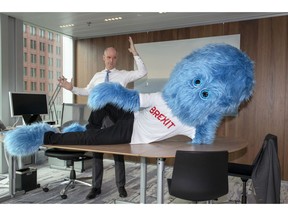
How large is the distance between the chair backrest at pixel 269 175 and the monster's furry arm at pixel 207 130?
409 millimetres

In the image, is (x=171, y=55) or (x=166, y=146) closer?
(x=166, y=146)

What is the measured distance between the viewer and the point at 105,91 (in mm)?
2076

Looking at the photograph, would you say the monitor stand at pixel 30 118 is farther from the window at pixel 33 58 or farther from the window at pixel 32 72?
the window at pixel 33 58

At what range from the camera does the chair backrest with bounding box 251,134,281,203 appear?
A: 2.02 m

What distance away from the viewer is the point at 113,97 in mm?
2076

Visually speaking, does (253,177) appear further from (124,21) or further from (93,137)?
(124,21)

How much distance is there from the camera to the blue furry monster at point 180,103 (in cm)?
195

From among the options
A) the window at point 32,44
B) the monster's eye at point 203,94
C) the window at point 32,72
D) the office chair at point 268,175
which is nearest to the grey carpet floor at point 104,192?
the office chair at point 268,175

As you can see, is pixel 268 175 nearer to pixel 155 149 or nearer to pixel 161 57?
pixel 155 149

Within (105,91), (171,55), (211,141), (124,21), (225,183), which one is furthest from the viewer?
(171,55)
